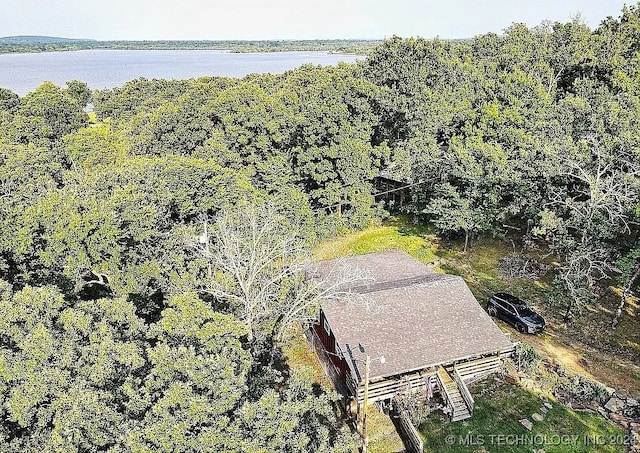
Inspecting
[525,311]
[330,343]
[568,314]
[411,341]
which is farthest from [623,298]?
[330,343]

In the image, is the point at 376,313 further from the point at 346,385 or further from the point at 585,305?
the point at 585,305

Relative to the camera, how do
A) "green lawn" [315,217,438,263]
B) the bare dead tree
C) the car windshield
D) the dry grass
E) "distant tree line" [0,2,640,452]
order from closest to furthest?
"distant tree line" [0,2,640,452] → the dry grass → the bare dead tree → the car windshield → "green lawn" [315,217,438,263]

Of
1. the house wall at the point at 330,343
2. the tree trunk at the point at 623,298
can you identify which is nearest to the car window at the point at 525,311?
the tree trunk at the point at 623,298

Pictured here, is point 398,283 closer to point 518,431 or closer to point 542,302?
point 518,431

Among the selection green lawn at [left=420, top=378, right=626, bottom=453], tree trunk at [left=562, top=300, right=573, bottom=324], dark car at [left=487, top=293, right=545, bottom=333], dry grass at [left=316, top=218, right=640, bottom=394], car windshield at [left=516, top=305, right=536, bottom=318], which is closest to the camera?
green lawn at [left=420, top=378, right=626, bottom=453]

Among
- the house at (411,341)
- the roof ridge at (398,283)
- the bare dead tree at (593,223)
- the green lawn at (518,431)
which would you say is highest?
the bare dead tree at (593,223)

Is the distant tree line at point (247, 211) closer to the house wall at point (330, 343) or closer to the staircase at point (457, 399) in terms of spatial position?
the house wall at point (330, 343)

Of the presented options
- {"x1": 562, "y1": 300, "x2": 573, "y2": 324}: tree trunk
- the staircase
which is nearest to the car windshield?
{"x1": 562, "y1": 300, "x2": 573, "y2": 324}: tree trunk

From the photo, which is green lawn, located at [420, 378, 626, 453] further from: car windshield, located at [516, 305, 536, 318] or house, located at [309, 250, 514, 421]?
car windshield, located at [516, 305, 536, 318]
